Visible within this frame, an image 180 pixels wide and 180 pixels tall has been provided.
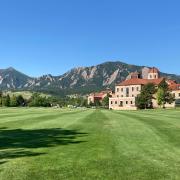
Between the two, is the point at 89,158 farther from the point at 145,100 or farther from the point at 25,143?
the point at 145,100

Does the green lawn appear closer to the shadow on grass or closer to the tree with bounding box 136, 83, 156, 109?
the shadow on grass

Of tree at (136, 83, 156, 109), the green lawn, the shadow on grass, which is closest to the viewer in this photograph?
the green lawn

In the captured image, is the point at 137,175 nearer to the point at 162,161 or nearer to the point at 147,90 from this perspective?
the point at 162,161

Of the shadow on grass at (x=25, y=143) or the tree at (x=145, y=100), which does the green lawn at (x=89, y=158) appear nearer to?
the shadow on grass at (x=25, y=143)

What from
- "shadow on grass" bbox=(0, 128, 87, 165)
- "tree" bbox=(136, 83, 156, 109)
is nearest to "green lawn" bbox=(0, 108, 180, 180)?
"shadow on grass" bbox=(0, 128, 87, 165)

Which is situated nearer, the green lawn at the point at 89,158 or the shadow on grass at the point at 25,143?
the green lawn at the point at 89,158

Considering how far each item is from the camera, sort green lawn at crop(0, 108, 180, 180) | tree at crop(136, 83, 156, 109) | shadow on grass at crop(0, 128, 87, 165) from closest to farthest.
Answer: green lawn at crop(0, 108, 180, 180)
shadow on grass at crop(0, 128, 87, 165)
tree at crop(136, 83, 156, 109)

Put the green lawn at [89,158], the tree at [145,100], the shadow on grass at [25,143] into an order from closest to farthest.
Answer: the green lawn at [89,158] < the shadow on grass at [25,143] < the tree at [145,100]

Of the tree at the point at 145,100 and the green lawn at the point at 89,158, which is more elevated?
the tree at the point at 145,100

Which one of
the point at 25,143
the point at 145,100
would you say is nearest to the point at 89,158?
the point at 25,143

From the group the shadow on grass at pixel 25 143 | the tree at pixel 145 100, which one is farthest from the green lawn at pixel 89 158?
the tree at pixel 145 100

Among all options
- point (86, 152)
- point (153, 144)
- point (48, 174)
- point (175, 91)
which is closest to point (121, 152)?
point (86, 152)

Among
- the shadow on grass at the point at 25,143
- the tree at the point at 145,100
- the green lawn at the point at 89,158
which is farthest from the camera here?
the tree at the point at 145,100

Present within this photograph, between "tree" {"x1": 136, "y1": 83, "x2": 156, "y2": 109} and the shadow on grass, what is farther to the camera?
"tree" {"x1": 136, "y1": 83, "x2": 156, "y2": 109}
